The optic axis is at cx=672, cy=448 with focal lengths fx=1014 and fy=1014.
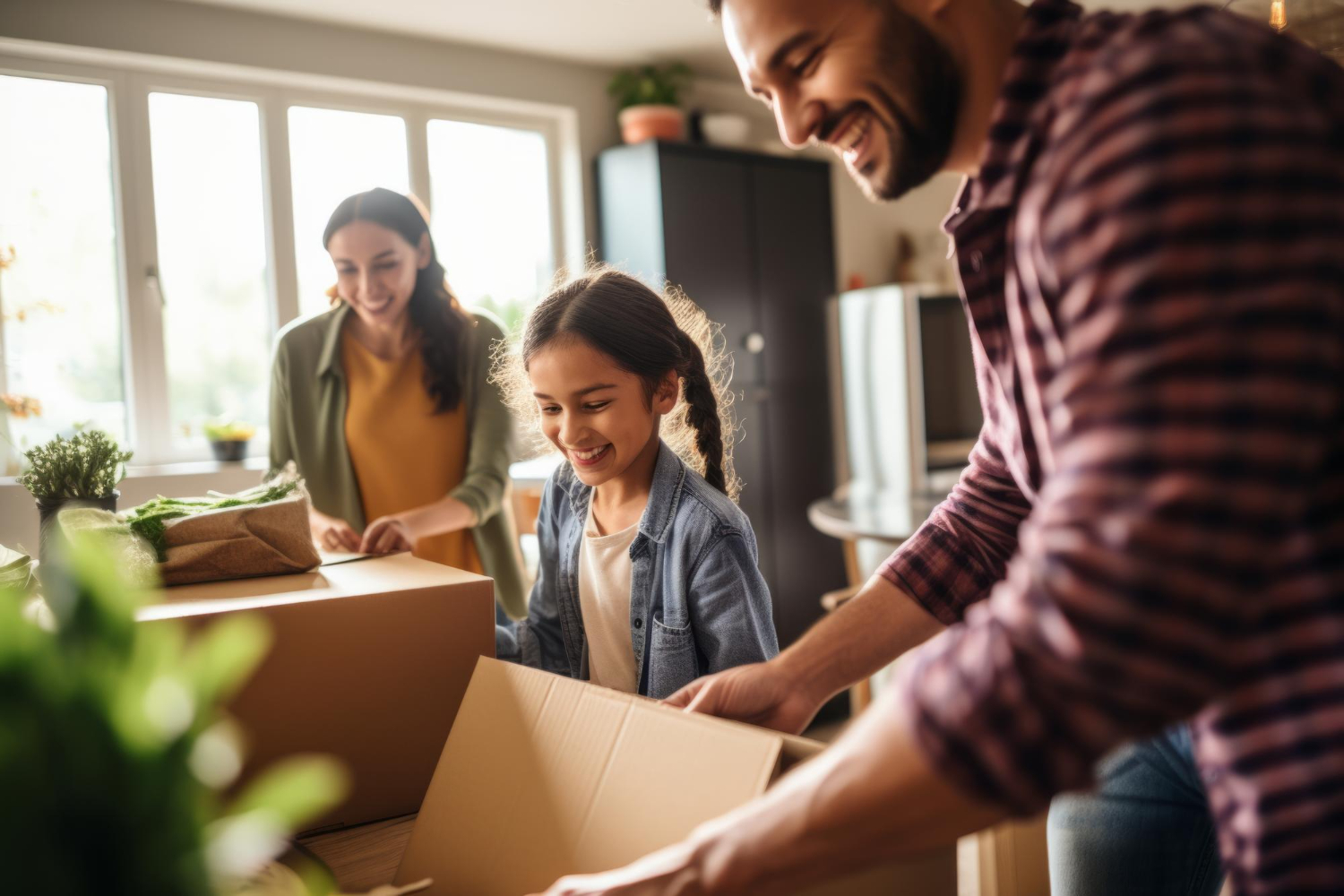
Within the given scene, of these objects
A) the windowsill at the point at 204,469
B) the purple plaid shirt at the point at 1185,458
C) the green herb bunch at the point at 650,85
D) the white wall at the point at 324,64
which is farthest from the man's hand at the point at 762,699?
the green herb bunch at the point at 650,85

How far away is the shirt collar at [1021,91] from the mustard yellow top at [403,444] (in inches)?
55.4

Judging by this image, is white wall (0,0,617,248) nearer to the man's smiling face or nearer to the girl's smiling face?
the girl's smiling face

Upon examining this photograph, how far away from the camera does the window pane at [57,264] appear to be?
2900mm

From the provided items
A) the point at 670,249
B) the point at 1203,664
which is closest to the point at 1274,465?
the point at 1203,664

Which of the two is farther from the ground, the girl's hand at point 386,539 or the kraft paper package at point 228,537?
the kraft paper package at point 228,537

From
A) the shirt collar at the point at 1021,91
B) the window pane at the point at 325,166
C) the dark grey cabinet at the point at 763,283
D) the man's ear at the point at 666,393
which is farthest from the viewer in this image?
the dark grey cabinet at the point at 763,283

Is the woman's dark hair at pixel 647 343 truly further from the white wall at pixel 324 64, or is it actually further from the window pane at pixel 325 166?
the window pane at pixel 325 166

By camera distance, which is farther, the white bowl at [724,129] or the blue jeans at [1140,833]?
the white bowl at [724,129]

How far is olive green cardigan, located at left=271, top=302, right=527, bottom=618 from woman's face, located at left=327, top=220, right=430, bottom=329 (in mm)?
100

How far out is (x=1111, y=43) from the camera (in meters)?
0.50

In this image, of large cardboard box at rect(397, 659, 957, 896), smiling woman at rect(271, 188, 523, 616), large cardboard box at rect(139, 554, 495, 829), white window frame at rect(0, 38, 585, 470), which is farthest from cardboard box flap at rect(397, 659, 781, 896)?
white window frame at rect(0, 38, 585, 470)

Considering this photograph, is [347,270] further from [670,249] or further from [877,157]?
[670,249]

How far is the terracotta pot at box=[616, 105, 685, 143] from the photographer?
12.2ft

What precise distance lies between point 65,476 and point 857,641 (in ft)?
2.92
